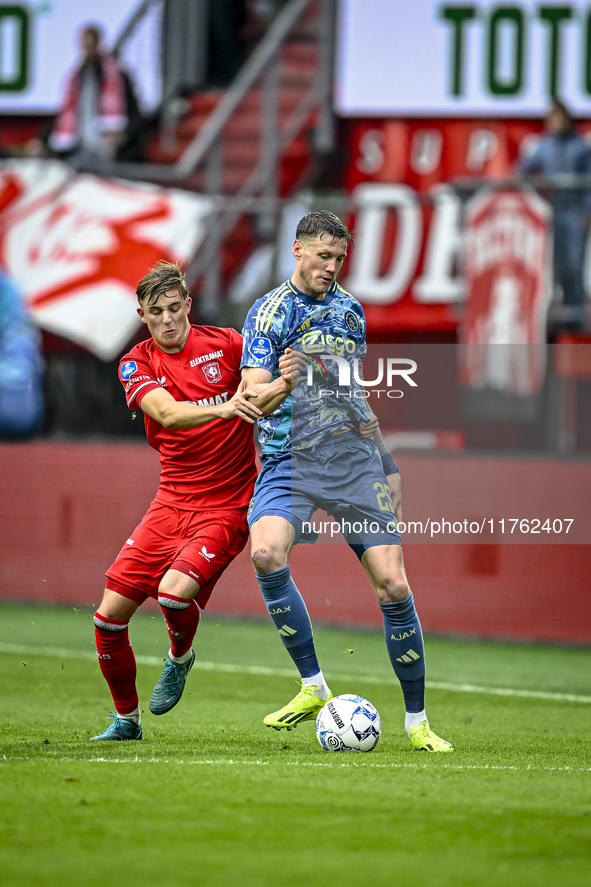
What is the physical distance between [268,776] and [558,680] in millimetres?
4492

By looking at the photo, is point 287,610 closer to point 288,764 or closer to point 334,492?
point 334,492

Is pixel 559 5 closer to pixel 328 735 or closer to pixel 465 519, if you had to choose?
pixel 465 519

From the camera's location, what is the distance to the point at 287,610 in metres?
5.57

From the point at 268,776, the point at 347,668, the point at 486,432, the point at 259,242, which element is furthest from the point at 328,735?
the point at 259,242

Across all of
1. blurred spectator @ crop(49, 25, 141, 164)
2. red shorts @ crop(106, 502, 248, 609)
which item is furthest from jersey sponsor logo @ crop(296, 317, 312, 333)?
blurred spectator @ crop(49, 25, 141, 164)

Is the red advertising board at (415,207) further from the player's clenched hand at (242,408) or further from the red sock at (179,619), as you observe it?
the red sock at (179,619)

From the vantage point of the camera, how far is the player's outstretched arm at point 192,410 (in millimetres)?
5367

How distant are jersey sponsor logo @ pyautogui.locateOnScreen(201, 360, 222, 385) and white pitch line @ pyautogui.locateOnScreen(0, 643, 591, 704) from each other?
3.19 meters

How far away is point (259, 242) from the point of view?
40.6 feet

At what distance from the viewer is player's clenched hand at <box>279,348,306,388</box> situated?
5371mm

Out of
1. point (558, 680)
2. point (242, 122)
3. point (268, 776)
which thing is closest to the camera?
point (268, 776)

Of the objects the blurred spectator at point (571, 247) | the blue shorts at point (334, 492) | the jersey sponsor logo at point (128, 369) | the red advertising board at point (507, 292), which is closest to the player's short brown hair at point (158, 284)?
the jersey sponsor logo at point (128, 369)

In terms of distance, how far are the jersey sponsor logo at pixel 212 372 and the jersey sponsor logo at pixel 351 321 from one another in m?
0.61

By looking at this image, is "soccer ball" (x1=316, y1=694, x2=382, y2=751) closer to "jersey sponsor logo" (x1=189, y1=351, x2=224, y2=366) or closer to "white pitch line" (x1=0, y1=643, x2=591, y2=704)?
"jersey sponsor logo" (x1=189, y1=351, x2=224, y2=366)
